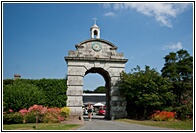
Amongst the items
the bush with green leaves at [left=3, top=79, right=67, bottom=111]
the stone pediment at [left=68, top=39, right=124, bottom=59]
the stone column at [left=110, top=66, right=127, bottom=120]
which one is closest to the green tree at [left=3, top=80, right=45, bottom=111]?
the bush with green leaves at [left=3, top=79, right=67, bottom=111]

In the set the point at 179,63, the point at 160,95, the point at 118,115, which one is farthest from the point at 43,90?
the point at 179,63

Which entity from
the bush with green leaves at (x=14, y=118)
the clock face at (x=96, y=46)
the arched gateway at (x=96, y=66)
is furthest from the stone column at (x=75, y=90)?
the bush with green leaves at (x=14, y=118)

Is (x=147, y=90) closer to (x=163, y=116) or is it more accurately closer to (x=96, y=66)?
(x=163, y=116)

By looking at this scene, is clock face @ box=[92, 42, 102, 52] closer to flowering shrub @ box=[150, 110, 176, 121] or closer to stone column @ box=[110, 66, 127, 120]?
stone column @ box=[110, 66, 127, 120]

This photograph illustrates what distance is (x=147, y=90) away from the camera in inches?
813

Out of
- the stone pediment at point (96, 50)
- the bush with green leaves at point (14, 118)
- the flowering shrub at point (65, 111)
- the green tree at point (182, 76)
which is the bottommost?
the bush with green leaves at point (14, 118)

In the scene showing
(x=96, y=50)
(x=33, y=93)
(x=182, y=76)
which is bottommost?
(x=33, y=93)

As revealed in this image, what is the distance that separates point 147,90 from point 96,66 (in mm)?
5457

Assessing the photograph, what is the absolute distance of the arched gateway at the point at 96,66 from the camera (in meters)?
22.0

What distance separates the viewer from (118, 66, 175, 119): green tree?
66.5ft

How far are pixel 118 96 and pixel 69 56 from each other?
622 cm

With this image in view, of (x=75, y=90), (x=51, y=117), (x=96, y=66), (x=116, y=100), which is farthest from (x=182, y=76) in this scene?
(x=51, y=117)

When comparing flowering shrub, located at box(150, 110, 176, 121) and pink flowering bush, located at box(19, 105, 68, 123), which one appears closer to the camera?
pink flowering bush, located at box(19, 105, 68, 123)

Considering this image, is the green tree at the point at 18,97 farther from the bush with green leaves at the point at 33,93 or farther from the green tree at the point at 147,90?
the green tree at the point at 147,90
